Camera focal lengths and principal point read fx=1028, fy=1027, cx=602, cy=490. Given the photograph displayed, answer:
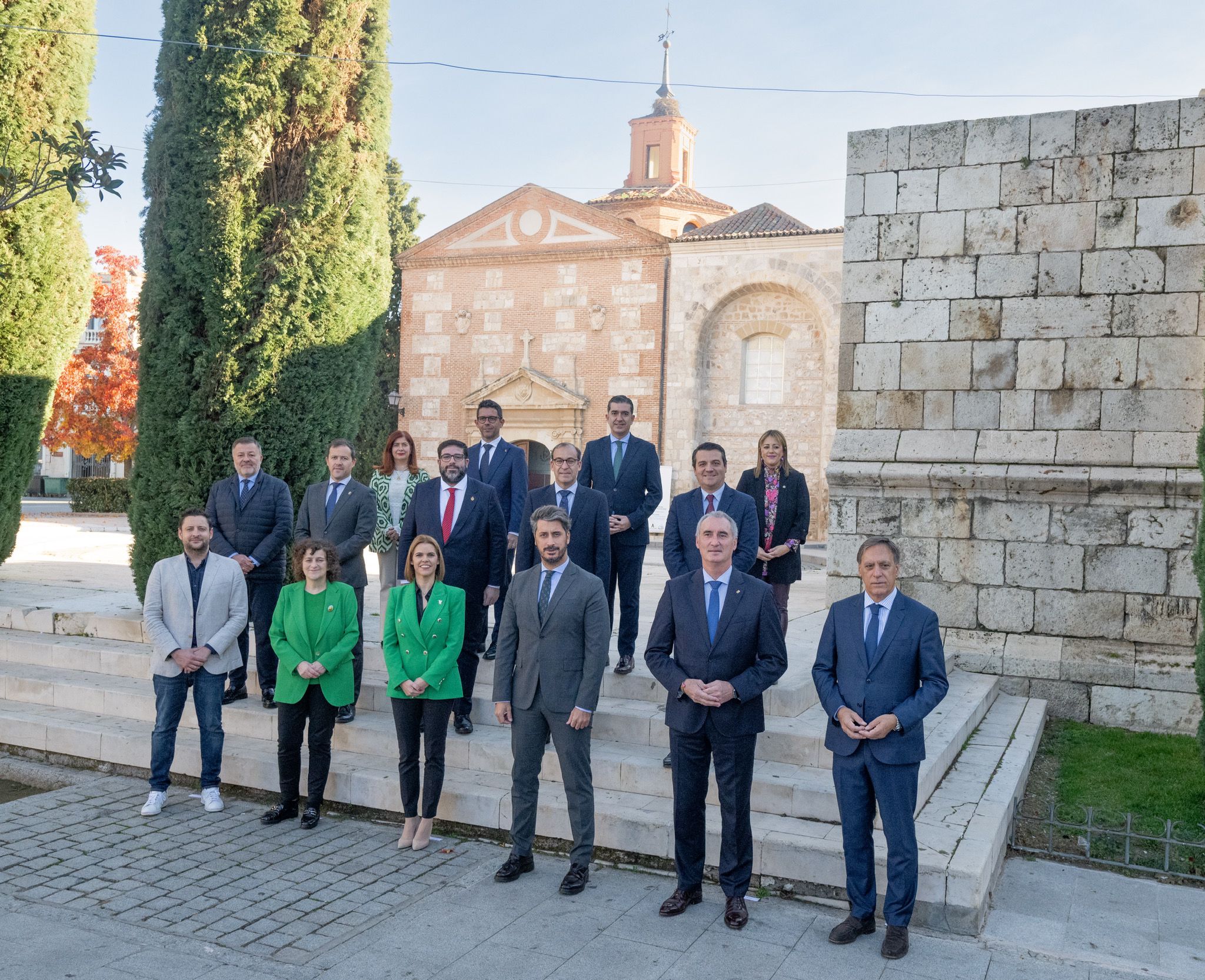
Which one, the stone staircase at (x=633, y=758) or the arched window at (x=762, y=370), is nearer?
the stone staircase at (x=633, y=758)

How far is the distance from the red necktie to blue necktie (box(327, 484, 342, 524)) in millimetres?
942

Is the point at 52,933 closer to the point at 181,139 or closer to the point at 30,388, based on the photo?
the point at 181,139

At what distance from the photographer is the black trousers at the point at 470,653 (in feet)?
20.4

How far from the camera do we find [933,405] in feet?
27.3

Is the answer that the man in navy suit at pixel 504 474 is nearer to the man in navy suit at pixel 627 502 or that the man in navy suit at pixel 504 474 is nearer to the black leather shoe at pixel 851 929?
the man in navy suit at pixel 627 502

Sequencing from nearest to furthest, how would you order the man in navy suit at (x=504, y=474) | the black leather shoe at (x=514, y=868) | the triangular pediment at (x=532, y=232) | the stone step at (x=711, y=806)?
1. the stone step at (x=711, y=806)
2. the black leather shoe at (x=514, y=868)
3. the man in navy suit at (x=504, y=474)
4. the triangular pediment at (x=532, y=232)

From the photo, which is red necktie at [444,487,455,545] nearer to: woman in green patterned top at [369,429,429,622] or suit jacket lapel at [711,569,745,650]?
woman in green patterned top at [369,429,429,622]

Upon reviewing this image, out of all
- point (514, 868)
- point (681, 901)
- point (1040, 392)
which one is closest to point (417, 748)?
point (514, 868)

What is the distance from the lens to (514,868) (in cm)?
501

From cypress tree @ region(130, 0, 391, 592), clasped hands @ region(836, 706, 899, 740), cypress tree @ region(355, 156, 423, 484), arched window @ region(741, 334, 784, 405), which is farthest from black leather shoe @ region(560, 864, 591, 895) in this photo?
cypress tree @ region(355, 156, 423, 484)

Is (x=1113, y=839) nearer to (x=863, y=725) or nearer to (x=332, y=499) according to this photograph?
(x=863, y=725)

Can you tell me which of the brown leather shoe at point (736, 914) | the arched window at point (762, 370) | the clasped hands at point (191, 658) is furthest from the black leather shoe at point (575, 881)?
the arched window at point (762, 370)

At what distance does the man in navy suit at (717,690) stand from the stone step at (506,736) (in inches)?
28.2

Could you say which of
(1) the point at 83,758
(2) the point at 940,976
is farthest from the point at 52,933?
(2) the point at 940,976
